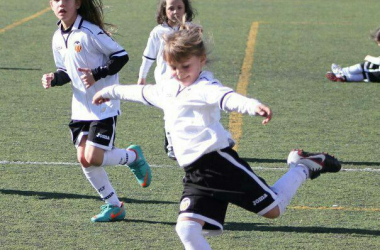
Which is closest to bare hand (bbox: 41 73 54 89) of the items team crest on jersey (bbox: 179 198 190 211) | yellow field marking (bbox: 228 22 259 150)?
team crest on jersey (bbox: 179 198 190 211)

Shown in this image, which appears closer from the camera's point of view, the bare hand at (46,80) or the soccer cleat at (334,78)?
the bare hand at (46,80)

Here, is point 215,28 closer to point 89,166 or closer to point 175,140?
point 89,166

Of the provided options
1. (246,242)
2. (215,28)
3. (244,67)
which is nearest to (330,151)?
(246,242)

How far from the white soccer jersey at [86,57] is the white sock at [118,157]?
27 cm

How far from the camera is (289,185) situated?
5.00m

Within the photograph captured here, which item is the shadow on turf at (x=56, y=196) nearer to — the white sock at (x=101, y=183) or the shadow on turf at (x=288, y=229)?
the white sock at (x=101, y=183)

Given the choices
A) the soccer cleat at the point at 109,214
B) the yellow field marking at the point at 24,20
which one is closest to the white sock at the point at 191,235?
the soccer cleat at the point at 109,214

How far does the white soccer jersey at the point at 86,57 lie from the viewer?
236 inches

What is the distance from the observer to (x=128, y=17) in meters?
18.6

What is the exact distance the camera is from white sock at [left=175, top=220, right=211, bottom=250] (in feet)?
14.9

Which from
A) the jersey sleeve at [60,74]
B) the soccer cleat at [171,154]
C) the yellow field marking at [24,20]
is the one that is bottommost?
the yellow field marking at [24,20]

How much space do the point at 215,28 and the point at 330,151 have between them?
9.29m

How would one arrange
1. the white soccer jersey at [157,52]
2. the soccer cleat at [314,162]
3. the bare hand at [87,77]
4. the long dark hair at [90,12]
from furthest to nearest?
the white soccer jersey at [157,52], the long dark hair at [90,12], the bare hand at [87,77], the soccer cleat at [314,162]

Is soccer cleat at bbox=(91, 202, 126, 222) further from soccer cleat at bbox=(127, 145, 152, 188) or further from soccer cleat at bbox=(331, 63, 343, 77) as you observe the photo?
soccer cleat at bbox=(331, 63, 343, 77)
